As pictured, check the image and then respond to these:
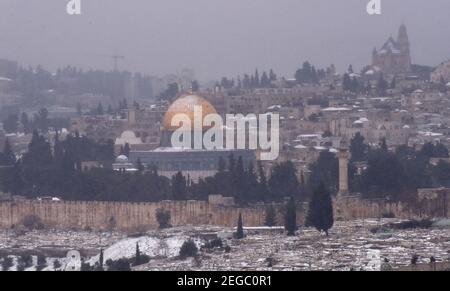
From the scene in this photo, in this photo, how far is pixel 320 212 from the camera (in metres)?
36.5

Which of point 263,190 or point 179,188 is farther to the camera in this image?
point 179,188

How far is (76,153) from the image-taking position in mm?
49000

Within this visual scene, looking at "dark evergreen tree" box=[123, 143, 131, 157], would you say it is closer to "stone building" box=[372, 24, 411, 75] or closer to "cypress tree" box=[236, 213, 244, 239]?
"cypress tree" box=[236, 213, 244, 239]

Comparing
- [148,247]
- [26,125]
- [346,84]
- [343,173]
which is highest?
[346,84]

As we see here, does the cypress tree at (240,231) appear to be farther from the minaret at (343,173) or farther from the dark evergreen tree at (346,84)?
the dark evergreen tree at (346,84)

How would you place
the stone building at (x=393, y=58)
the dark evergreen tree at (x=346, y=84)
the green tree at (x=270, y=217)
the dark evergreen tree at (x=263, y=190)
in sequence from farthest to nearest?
the stone building at (x=393, y=58), the dark evergreen tree at (x=346, y=84), the dark evergreen tree at (x=263, y=190), the green tree at (x=270, y=217)

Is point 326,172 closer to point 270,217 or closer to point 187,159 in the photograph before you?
point 187,159

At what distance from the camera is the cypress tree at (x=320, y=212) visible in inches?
1422

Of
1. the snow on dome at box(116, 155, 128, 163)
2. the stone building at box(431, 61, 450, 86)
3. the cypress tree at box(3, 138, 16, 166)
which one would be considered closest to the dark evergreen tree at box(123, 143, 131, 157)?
the snow on dome at box(116, 155, 128, 163)

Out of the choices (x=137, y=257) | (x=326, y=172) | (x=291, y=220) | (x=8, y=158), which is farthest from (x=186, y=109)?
(x=137, y=257)

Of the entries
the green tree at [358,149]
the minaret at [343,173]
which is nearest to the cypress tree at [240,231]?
the minaret at [343,173]

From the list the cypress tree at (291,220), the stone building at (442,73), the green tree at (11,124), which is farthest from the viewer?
the stone building at (442,73)

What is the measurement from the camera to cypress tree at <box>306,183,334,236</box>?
36.1 metres
